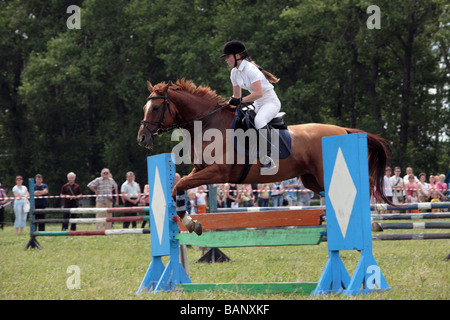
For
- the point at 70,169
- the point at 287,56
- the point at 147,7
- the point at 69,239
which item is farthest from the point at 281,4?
the point at 69,239

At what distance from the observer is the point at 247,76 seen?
689 cm

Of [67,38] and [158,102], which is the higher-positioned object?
[67,38]

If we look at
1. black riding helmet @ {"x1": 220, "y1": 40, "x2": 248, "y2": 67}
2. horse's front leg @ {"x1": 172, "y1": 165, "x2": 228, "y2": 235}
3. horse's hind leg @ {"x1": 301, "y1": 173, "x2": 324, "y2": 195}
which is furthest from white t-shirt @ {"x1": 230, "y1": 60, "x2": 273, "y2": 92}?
horse's hind leg @ {"x1": 301, "y1": 173, "x2": 324, "y2": 195}

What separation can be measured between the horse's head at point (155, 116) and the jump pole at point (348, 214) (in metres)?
2.15

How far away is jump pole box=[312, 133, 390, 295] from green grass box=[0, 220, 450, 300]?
0.20 meters

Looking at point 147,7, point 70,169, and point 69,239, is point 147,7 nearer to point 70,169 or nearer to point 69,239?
point 70,169

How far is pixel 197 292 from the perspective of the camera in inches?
233

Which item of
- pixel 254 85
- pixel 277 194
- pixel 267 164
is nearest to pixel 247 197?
pixel 277 194

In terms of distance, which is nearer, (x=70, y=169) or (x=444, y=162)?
(x=444, y=162)

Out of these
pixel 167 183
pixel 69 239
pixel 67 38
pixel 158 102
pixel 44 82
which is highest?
pixel 67 38

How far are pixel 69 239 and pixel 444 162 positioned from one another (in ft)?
69.4

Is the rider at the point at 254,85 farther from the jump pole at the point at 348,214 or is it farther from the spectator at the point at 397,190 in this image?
the spectator at the point at 397,190

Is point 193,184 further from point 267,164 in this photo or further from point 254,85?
point 254,85

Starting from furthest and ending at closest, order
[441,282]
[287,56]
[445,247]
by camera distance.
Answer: [287,56] → [445,247] → [441,282]
